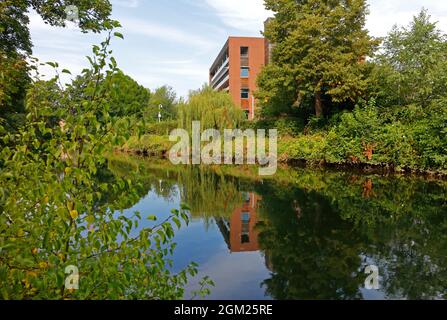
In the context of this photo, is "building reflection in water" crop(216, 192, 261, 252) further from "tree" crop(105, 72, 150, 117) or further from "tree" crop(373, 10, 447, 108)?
"tree" crop(373, 10, 447, 108)

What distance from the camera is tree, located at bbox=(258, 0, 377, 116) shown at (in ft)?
61.5

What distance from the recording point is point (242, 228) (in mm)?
7473

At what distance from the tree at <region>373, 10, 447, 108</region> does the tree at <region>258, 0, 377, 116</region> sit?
131 cm

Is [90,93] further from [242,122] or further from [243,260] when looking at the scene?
[242,122]

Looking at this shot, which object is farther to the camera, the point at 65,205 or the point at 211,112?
the point at 211,112

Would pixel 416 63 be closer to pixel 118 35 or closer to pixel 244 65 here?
pixel 118 35

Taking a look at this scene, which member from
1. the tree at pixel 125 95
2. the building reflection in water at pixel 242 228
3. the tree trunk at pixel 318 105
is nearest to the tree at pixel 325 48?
the tree trunk at pixel 318 105

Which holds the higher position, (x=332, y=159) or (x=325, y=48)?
(x=325, y=48)

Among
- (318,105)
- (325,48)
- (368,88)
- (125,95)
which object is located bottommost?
(125,95)

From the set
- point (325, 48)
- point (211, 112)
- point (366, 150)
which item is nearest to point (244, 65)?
point (211, 112)

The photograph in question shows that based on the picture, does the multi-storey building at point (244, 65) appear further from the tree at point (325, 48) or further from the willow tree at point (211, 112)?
the tree at point (325, 48)

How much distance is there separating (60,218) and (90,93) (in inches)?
32.4

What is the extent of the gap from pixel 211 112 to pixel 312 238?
66.2 ft
